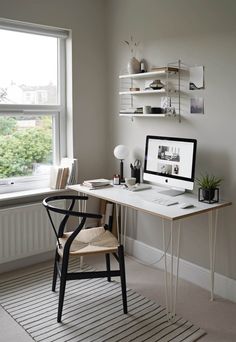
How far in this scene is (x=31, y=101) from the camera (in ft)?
11.7

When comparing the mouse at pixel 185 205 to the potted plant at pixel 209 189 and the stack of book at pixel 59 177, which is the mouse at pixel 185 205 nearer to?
the potted plant at pixel 209 189

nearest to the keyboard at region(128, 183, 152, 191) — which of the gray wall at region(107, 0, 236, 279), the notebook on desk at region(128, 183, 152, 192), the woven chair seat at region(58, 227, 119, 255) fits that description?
the notebook on desk at region(128, 183, 152, 192)

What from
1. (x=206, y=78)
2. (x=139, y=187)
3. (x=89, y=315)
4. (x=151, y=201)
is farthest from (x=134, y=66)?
(x=89, y=315)

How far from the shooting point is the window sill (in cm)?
330

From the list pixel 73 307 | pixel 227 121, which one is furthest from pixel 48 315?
pixel 227 121

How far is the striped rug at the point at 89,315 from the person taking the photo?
7.86 ft

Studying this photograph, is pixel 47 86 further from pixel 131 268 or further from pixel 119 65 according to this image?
pixel 131 268

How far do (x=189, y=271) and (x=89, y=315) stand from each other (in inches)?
38.6

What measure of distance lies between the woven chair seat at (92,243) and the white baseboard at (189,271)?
0.79 metres

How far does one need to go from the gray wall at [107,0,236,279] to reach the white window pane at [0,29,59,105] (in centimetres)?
69

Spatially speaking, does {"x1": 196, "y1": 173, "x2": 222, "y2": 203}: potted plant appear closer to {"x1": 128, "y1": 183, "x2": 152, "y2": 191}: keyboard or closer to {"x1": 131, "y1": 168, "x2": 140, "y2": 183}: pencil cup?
{"x1": 128, "y1": 183, "x2": 152, "y2": 191}: keyboard

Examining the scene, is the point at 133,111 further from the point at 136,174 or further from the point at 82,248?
the point at 82,248

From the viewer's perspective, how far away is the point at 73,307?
2.75m

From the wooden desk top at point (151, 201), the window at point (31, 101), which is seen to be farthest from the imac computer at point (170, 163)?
the window at point (31, 101)
